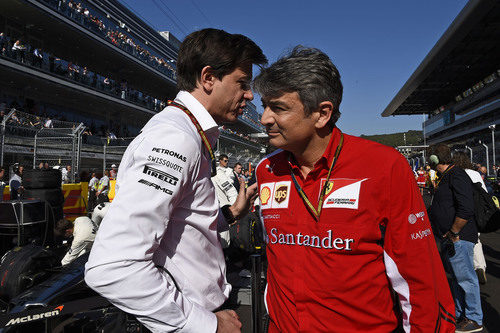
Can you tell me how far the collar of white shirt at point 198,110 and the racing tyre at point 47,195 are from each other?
592 cm

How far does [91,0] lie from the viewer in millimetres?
21781

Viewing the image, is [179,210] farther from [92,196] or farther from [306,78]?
[92,196]

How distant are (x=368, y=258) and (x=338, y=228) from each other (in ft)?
0.57

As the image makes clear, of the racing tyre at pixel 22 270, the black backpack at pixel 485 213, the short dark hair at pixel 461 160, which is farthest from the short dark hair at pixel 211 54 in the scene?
the short dark hair at pixel 461 160

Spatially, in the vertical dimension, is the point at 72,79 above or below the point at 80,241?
above

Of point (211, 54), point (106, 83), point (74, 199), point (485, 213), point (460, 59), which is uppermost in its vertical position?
point (460, 59)

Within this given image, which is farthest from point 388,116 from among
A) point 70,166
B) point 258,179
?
point 258,179

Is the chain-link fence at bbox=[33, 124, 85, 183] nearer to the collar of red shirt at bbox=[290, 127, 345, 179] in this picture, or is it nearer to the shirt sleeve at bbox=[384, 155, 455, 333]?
the collar of red shirt at bbox=[290, 127, 345, 179]

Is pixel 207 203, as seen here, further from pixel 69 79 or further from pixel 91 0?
pixel 91 0

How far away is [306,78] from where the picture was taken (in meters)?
1.50

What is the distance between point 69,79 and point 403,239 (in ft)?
67.5

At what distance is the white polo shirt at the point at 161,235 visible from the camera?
1.04m

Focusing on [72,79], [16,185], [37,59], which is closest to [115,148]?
[72,79]

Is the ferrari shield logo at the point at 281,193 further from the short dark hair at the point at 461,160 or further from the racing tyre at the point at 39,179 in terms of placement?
the racing tyre at the point at 39,179
